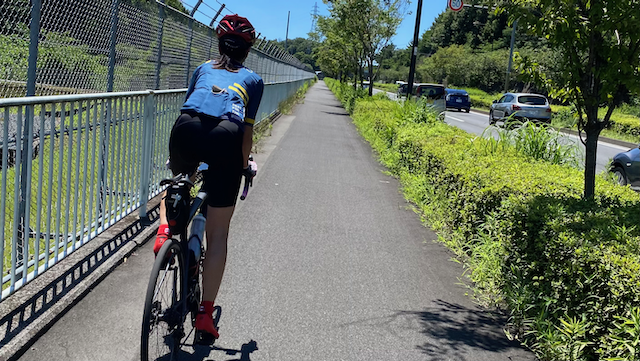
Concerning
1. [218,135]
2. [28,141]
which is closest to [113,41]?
[28,141]

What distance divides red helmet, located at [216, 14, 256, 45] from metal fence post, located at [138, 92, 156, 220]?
2.66 meters

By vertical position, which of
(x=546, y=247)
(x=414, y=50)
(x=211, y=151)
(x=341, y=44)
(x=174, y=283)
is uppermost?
(x=341, y=44)

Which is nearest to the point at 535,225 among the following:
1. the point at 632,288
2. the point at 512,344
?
the point at 512,344

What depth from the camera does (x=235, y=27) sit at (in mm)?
3342

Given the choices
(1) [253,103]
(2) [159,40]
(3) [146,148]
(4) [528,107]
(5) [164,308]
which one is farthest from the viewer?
(4) [528,107]

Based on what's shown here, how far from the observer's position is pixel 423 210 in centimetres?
771

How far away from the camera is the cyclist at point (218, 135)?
10.1 ft

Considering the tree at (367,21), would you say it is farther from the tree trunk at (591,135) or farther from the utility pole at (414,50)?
the tree trunk at (591,135)

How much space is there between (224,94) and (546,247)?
236 cm

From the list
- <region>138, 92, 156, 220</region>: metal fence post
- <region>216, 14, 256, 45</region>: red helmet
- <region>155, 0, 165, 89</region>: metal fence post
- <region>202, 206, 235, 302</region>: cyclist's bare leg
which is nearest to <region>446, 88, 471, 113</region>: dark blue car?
<region>155, 0, 165, 89</region>: metal fence post

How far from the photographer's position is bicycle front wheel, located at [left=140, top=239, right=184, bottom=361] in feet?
8.73

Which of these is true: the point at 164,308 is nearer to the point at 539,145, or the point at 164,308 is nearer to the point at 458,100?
the point at 539,145

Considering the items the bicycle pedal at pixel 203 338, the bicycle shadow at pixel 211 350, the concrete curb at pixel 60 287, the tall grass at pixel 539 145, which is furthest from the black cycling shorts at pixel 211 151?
the tall grass at pixel 539 145

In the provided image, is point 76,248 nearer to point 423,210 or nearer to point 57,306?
point 57,306
